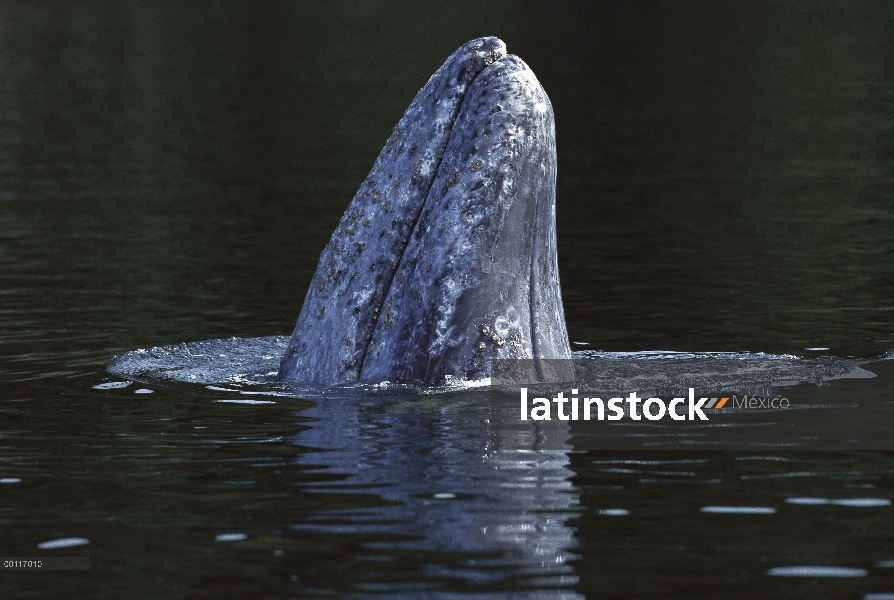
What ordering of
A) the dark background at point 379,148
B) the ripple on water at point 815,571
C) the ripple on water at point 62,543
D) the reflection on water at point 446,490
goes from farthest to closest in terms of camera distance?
the dark background at point 379,148 < the ripple on water at point 62,543 < the reflection on water at point 446,490 < the ripple on water at point 815,571

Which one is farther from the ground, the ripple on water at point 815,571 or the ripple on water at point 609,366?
the ripple on water at point 609,366

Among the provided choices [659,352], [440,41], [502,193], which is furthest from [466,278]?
[440,41]

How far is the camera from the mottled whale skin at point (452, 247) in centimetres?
1054

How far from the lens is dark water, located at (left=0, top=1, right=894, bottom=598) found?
7.60 m

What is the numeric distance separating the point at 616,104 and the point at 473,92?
33.6 m

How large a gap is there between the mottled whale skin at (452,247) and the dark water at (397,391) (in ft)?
1.11

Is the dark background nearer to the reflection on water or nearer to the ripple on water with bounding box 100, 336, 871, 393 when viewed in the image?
the ripple on water with bounding box 100, 336, 871, 393

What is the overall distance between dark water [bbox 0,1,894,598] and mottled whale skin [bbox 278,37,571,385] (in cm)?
34

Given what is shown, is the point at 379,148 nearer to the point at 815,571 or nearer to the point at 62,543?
the point at 62,543

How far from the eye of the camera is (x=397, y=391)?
10.7 meters

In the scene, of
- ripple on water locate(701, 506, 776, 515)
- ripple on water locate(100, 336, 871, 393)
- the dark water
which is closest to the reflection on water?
the dark water

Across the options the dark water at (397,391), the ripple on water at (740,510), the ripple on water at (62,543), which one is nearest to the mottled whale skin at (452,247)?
the dark water at (397,391)

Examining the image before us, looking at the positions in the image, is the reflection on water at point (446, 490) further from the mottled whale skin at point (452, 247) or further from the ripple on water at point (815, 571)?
the ripple on water at point (815, 571)

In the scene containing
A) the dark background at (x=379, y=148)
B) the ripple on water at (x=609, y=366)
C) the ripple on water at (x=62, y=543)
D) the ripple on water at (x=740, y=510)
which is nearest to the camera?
the ripple on water at (x=62, y=543)
